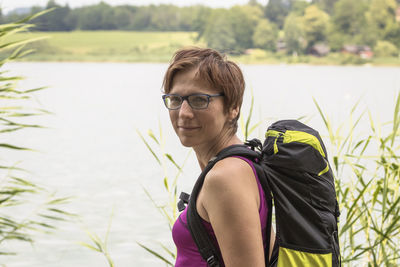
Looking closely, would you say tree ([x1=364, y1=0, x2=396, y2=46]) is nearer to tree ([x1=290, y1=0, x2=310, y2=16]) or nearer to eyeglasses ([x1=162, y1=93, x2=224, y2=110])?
tree ([x1=290, y1=0, x2=310, y2=16])

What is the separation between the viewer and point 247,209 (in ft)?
3.31

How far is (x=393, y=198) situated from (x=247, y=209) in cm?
182

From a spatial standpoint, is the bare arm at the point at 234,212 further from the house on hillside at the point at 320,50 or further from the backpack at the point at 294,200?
the house on hillside at the point at 320,50

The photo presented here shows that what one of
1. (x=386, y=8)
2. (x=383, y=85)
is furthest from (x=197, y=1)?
(x=383, y=85)

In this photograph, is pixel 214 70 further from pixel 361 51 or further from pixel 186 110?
pixel 361 51

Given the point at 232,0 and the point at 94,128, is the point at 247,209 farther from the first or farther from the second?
the point at 232,0

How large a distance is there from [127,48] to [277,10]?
452 inches

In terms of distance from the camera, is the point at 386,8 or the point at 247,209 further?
the point at 386,8

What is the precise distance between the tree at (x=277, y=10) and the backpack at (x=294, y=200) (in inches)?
1459

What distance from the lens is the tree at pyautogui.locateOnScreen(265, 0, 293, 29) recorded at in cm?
3831

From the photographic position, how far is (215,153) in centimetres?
120

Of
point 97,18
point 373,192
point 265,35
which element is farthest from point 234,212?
point 97,18

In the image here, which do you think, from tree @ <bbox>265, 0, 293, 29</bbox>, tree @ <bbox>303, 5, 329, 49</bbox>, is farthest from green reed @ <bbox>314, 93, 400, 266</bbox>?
tree @ <bbox>265, 0, 293, 29</bbox>

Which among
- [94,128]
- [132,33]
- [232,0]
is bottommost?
[94,128]
